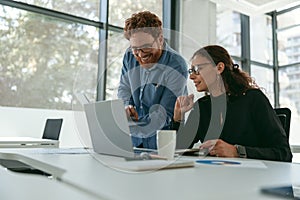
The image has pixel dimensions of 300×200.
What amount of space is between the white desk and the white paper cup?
0.68ft

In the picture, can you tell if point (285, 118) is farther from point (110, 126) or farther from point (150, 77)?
point (110, 126)

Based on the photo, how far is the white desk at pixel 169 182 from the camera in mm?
492

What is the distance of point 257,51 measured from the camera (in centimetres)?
578

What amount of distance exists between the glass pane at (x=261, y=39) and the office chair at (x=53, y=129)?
397 centimetres

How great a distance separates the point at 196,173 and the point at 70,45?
3359mm

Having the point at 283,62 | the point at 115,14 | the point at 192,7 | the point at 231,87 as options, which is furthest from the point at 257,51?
the point at 231,87

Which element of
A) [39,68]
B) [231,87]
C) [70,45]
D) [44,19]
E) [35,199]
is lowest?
[35,199]

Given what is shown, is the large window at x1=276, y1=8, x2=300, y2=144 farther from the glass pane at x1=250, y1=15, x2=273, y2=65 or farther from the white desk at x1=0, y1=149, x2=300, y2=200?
the white desk at x1=0, y1=149, x2=300, y2=200

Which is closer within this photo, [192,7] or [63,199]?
[63,199]

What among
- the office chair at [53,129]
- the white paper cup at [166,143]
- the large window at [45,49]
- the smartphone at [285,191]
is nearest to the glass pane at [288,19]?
the large window at [45,49]

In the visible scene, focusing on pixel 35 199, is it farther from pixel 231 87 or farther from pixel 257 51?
pixel 257 51

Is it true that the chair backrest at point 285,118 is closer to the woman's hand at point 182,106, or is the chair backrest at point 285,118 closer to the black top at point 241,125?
the black top at point 241,125

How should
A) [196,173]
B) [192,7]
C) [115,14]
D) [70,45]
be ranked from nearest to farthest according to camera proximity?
[196,173] < [70,45] < [115,14] < [192,7]

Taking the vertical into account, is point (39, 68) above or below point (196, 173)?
above
